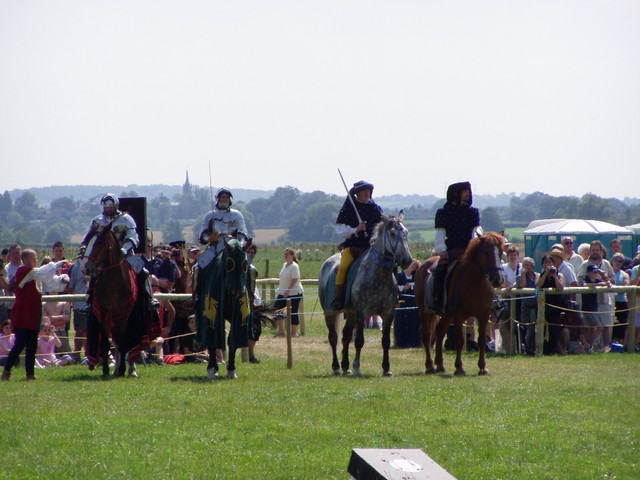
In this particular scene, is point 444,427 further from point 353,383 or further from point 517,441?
point 353,383

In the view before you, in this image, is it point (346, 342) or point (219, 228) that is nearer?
point (219, 228)

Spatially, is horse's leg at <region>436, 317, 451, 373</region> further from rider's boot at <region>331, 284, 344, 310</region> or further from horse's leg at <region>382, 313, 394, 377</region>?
rider's boot at <region>331, 284, 344, 310</region>

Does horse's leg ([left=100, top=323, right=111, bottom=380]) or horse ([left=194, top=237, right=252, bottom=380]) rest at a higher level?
horse ([left=194, top=237, right=252, bottom=380])

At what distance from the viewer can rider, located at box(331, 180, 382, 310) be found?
53.8 feet

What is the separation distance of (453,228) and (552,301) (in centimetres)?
438

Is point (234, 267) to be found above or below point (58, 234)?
above

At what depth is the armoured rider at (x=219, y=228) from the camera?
15.9 meters

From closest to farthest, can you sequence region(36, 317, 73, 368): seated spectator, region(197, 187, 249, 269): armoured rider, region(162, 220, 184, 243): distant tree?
region(197, 187, 249, 269): armoured rider
region(36, 317, 73, 368): seated spectator
region(162, 220, 184, 243): distant tree

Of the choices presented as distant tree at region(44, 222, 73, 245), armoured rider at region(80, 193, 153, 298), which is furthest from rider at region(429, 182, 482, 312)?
distant tree at region(44, 222, 73, 245)

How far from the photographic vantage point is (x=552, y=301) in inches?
798

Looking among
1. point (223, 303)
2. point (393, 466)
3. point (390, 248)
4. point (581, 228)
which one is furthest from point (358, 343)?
point (581, 228)

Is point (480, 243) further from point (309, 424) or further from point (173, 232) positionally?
point (173, 232)

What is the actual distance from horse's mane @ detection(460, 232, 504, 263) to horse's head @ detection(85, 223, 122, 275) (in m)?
4.97

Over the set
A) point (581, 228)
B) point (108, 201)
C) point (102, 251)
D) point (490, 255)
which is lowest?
point (581, 228)
